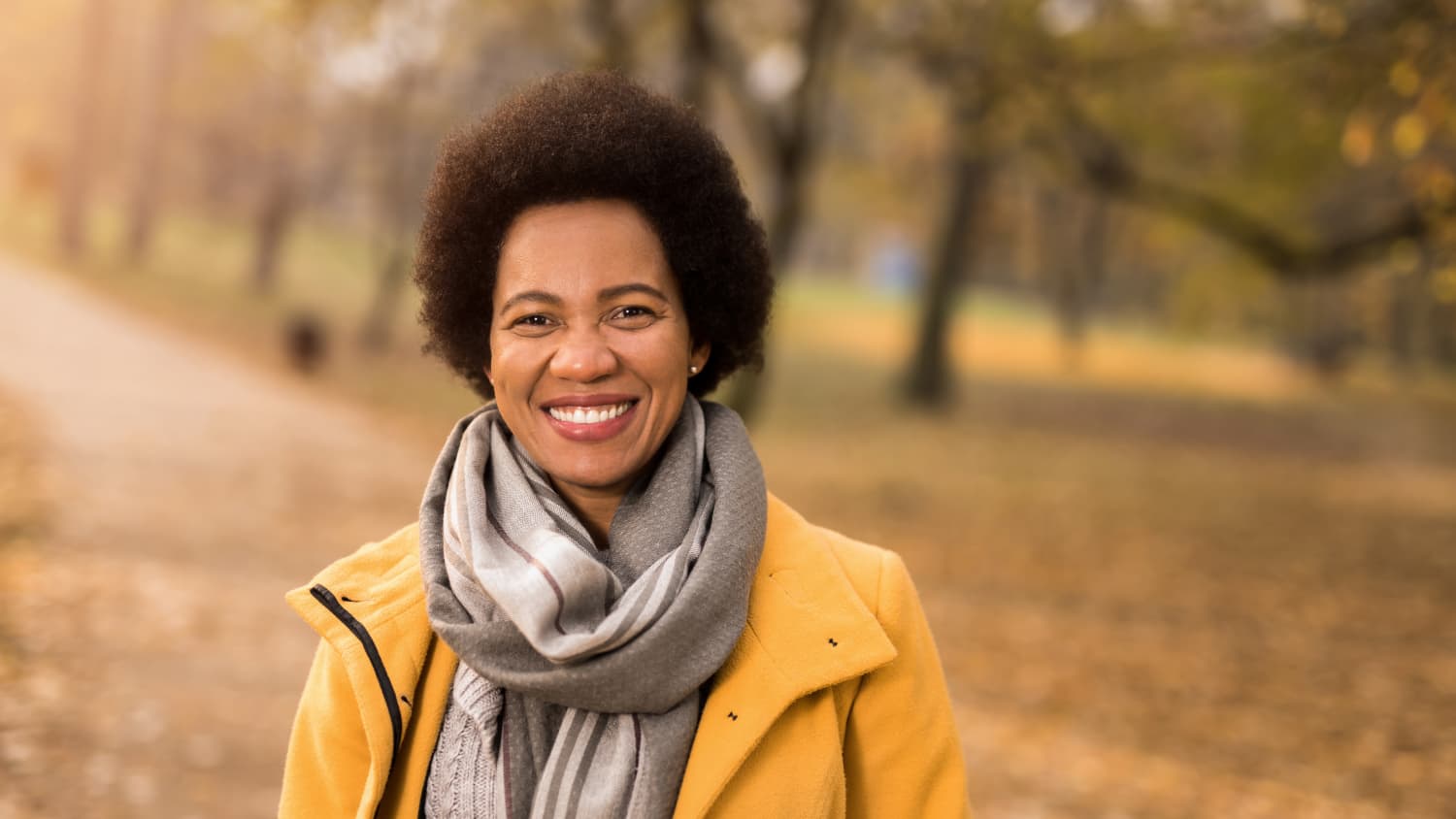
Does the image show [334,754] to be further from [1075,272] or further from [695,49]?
[1075,272]

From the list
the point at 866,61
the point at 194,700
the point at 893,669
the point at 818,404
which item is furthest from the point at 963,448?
the point at 893,669

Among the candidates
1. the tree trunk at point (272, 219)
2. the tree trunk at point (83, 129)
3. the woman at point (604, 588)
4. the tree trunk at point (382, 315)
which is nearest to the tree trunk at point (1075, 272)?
the tree trunk at point (382, 315)

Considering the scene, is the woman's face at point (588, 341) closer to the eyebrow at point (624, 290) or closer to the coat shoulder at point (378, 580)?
the eyebrow at point (624, 290)

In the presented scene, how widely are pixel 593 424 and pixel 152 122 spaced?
28.7 meters

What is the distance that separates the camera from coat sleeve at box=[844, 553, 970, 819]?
6.74ft

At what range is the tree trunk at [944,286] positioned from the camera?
21000 millimetres

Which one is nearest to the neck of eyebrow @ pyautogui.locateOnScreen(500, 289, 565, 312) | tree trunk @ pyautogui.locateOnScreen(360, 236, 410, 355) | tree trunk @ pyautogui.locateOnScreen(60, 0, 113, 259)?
eyebrow @ pyautogui.locateOnScreen(500, 289, 565, 312)

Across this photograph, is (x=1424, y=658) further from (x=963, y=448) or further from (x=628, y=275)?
(x=963, y=448)

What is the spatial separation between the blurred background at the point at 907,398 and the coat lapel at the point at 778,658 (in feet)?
3.44

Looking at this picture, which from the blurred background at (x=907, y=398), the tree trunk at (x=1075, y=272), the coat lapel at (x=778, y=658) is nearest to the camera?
the coat lapel at (x=778, y=658)

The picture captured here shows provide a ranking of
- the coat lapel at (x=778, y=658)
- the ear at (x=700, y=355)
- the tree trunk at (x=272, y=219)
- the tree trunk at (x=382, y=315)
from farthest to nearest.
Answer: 1. the tree trunk at (x=272, y=219)
2. the tree trunk at (x=382, y=315)
3. the ear at (x=700, y=355)
4. the coat lapel at (x=778, y=658)

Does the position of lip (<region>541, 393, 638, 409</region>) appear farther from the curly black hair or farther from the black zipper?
the black zipper

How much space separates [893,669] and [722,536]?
0.36 metres

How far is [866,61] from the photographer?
19109mm
